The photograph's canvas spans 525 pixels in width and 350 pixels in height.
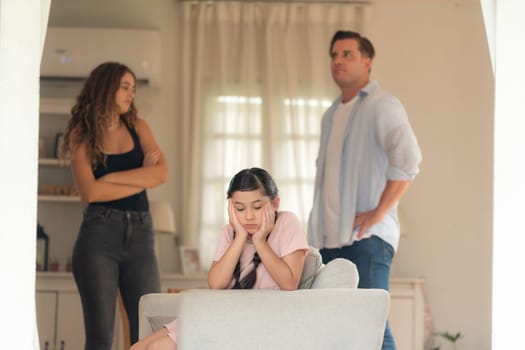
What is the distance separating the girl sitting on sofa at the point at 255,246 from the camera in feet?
11.4

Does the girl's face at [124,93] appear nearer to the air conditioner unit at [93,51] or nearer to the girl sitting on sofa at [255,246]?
the girl sitting on sofa at [255,246]

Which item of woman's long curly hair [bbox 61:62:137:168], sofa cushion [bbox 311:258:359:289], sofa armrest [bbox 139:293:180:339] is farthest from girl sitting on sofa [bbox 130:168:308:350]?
woman's long curly hair [bbox 61:62:137:168]

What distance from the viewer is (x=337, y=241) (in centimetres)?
467

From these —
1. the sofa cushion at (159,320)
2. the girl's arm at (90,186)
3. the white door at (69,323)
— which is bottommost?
the white door at (69,323)

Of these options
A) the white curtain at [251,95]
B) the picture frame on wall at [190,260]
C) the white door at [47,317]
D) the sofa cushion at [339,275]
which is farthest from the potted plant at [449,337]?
the sofa cushion at [339,275]

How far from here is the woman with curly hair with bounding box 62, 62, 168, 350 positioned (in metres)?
4.37

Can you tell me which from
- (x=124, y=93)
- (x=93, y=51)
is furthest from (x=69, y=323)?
(x=124, y=93)

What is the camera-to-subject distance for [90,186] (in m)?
4.44

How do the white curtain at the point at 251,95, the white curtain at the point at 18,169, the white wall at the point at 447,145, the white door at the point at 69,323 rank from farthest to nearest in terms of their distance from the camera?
the white wall at the point at 447,145, the white curtain at the point at 251,95, the white door at the point at 69,323, the white curtain at the point at 18,169

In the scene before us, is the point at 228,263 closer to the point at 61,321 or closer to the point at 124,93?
the point at 124,93

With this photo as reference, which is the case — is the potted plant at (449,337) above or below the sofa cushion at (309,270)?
below

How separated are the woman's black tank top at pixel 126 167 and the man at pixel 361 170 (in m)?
0.86

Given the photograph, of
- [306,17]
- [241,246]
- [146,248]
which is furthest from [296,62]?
[241,246]

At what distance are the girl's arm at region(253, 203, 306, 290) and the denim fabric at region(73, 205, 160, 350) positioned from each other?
1050 mm
